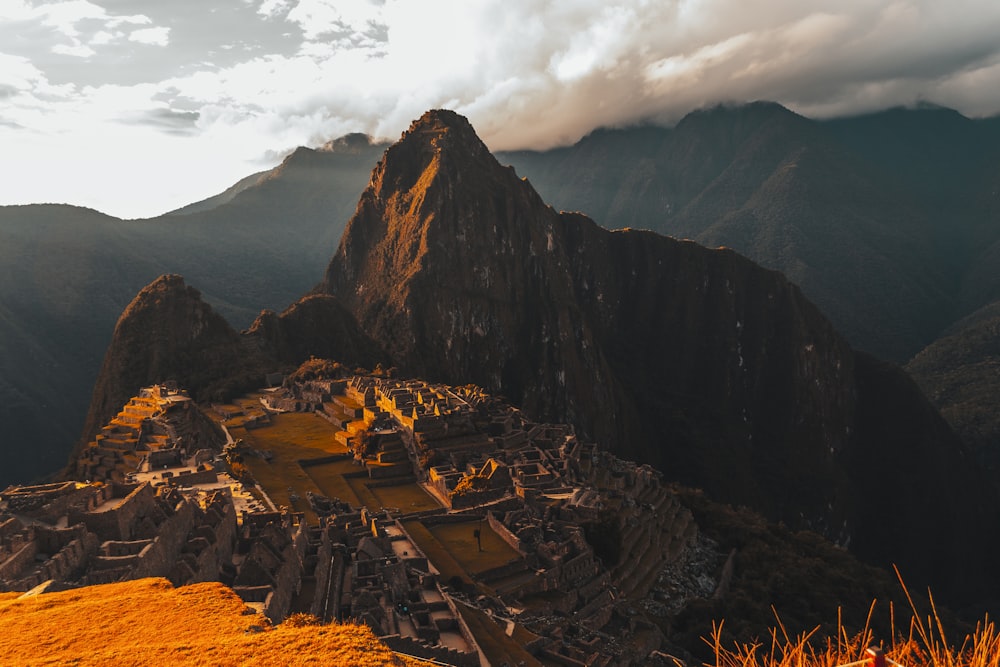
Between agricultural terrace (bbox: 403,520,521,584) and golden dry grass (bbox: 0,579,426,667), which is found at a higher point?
golden dry grass (bbox: 0,579,426,667)

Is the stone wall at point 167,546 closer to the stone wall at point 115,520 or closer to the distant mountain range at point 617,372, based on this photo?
the stone wall at point 115,520

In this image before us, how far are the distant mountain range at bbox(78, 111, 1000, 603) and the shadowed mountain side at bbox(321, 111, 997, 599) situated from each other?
44 centimetres

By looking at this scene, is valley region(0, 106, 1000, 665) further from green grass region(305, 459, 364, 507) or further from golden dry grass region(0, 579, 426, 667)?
golden dry grass region(0, 579, 426, 667)

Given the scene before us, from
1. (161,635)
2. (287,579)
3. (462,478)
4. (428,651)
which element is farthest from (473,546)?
(161,635)

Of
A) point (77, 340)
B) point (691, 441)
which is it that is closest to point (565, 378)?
point (691, 441)

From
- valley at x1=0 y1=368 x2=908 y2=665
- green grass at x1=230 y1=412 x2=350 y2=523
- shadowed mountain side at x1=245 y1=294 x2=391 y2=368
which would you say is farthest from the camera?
shadowed mountain side at x1=245 y1=294 x2=391 y2=368

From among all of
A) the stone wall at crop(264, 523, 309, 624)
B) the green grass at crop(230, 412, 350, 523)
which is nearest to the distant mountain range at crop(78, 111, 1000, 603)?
the green grass at crop(230, 412, 350, 523)

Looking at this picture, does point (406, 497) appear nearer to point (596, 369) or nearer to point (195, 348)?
point (195, 348)

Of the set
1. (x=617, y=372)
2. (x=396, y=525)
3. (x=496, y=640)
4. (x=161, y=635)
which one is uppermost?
(x=161, y=635)

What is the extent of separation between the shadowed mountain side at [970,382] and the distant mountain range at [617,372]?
8602mm

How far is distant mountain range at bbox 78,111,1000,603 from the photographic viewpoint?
452 ft

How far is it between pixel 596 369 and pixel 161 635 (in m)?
159

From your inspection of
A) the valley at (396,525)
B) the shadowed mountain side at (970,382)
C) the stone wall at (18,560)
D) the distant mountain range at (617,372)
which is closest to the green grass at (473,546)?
the valley at (396,525)

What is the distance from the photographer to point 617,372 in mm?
192500
